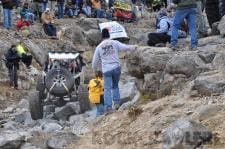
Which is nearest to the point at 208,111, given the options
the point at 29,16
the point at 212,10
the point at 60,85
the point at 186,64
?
the point at 186,64

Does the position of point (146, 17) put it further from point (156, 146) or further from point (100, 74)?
point (156, 146)

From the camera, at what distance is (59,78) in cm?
1443

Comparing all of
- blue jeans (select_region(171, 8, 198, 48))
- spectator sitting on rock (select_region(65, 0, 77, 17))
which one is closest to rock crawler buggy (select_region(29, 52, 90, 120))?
blue jeans (select_region(171, 8, 198, 48))

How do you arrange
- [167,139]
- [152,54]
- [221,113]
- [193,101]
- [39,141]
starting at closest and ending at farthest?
[167,139]
[221,113]
[193,101]
[39,141]
[152,54]

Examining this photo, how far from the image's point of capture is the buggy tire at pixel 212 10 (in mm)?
14812

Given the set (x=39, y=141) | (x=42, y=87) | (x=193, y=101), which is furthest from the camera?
(x=42, y=87)

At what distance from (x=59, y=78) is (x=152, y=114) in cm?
507

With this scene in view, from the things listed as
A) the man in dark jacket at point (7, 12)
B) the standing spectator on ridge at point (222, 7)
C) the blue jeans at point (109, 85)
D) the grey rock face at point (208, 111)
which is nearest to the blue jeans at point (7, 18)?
the man in dark jacket at point (7, 12)

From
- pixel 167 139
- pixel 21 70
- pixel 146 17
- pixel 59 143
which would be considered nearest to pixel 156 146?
pixel 167 139

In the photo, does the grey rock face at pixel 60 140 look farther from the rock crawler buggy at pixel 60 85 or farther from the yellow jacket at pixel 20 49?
the yellow jacket at pixel 20 49

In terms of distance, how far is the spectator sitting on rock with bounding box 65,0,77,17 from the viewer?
30.5 meters

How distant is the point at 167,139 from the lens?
786 centimetres

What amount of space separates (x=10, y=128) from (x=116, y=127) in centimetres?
418

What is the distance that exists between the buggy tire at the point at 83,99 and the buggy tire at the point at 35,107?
956mm
